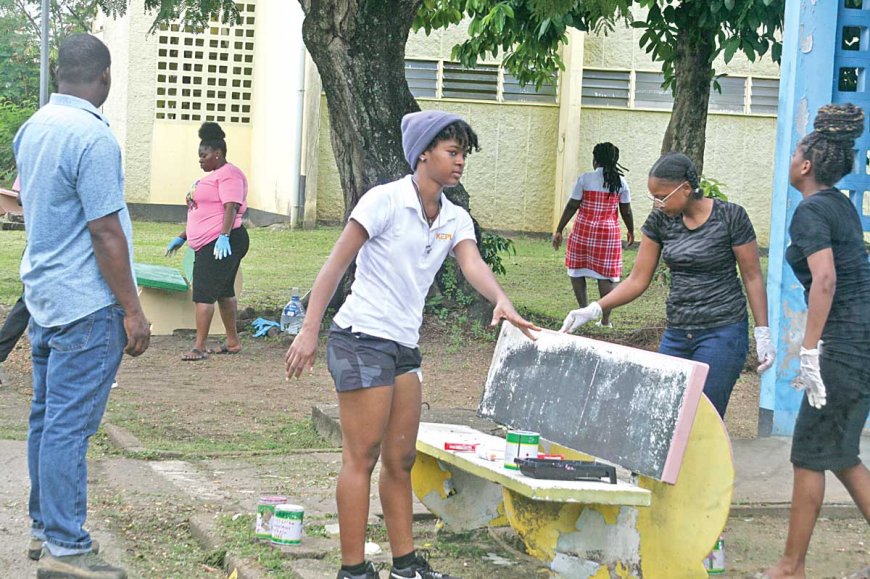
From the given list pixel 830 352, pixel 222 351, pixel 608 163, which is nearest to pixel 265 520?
pixel 830 352

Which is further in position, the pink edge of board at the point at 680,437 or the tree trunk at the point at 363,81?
the tree trunk at the point at 363,81

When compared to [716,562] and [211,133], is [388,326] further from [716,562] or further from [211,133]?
[211,133]

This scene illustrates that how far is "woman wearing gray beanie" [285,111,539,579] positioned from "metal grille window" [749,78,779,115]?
19.9 meters

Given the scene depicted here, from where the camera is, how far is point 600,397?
4.93 metres

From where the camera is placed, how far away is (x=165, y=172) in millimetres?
24672

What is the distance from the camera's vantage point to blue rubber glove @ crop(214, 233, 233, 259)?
10172mm

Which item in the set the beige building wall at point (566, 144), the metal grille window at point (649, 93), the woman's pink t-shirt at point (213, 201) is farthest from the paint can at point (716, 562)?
the metal grille window at point (649, 93)

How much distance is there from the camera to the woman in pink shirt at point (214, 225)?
10242mm

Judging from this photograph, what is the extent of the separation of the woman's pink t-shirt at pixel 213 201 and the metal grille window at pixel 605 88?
13.9 meters

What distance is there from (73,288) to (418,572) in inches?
65.5

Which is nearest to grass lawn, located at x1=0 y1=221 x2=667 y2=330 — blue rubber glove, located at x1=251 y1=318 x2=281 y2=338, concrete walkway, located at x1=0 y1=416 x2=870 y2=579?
blue rubber glove, located at x1=251 y1=318 x2=281 y2=338

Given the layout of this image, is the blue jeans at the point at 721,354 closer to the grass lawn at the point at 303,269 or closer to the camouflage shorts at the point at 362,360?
the camouflage shorts at the point at 362,360

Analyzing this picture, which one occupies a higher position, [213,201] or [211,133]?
[211,133]

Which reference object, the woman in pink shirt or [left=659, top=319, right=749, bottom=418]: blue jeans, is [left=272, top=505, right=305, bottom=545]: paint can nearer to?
[left=659, top=319, right=749, bottom=418]: blue jeans
